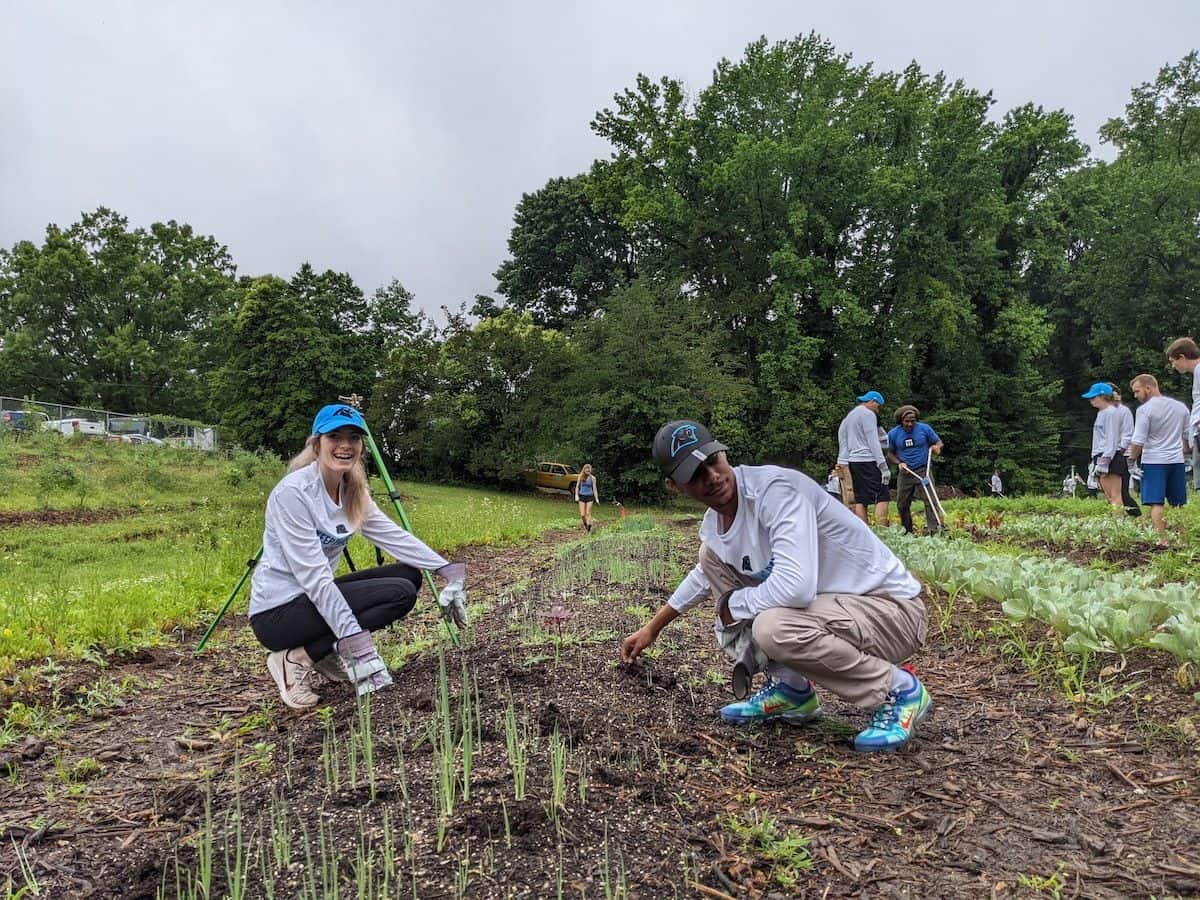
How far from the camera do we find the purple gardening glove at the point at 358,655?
11.4ft

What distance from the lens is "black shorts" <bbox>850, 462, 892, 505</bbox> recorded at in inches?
373

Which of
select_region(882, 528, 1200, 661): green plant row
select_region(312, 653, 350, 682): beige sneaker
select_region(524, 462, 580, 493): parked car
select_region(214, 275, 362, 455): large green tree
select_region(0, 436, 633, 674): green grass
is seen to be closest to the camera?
select_region(882, 528, 1200, 661): green plant row

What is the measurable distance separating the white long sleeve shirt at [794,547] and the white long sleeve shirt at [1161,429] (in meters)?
6.57

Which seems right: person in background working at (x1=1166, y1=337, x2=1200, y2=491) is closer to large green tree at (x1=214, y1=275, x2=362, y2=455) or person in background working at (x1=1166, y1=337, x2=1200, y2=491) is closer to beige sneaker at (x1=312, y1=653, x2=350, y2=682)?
beige sneaker at (x1=312, y1=653, x2=350, y2=682)

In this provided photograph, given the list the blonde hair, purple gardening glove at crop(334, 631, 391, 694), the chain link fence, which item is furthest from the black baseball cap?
the chain link fence

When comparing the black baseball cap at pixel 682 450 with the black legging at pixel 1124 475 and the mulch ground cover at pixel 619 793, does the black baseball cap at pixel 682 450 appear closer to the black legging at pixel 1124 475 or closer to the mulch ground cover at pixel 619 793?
the mulch ground cover at pixel 619 793

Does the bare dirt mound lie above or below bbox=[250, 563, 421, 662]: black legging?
above

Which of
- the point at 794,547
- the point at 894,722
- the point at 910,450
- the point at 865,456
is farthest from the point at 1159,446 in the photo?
the point at 794,547

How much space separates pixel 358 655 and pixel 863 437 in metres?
7.61

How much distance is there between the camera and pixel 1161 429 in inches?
304

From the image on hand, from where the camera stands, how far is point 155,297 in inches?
1636

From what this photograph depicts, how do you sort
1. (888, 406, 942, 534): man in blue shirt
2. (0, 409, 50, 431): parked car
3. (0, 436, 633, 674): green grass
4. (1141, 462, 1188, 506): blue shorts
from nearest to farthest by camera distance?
(0, 436, 633, 674): green grass → (1141, 462, 1188, 506): blue shorts → (888, 406, 942, 534): man in blue shirt → (0, 409, 50, 431): parked car

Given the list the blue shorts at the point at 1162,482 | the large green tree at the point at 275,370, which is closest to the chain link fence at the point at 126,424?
the large green tree at the point at 275,370

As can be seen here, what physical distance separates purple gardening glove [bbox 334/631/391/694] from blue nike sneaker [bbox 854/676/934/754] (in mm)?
2242
